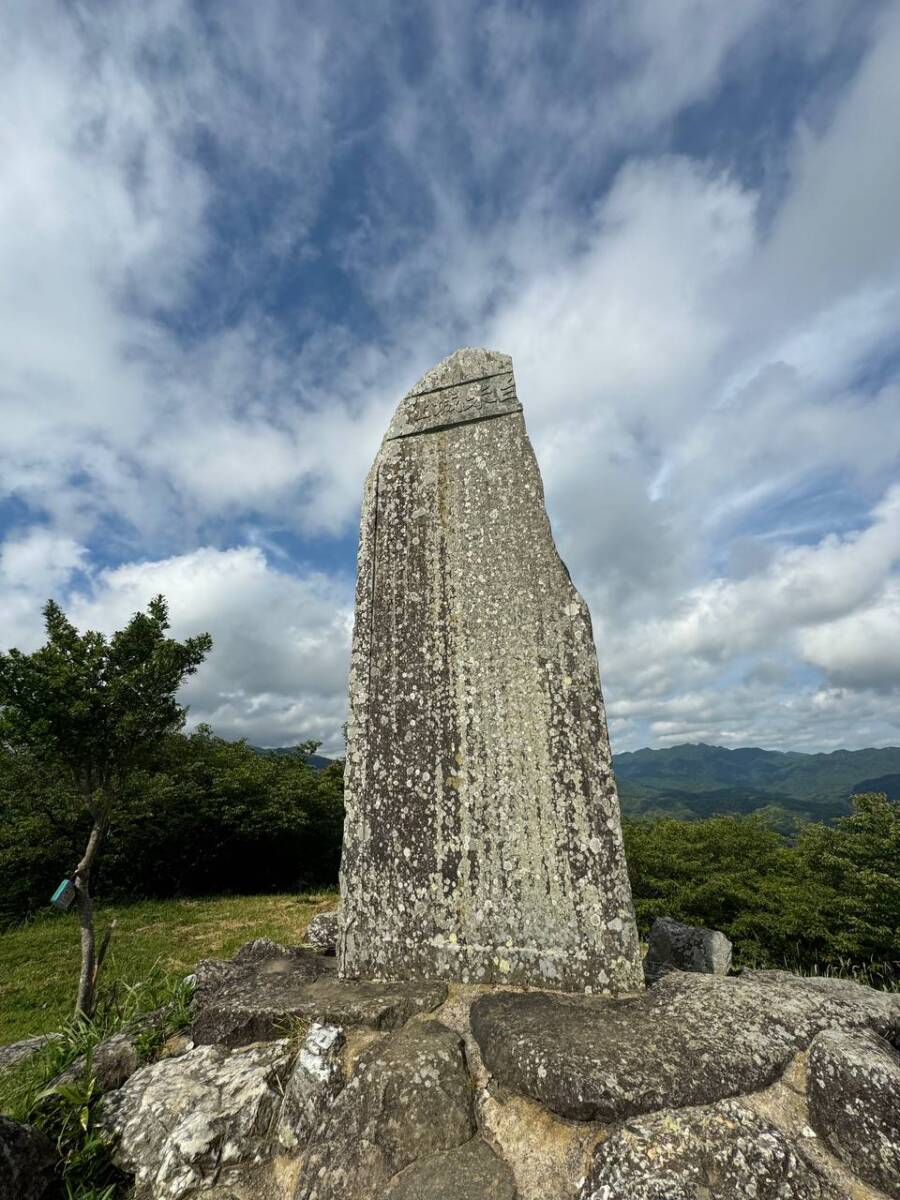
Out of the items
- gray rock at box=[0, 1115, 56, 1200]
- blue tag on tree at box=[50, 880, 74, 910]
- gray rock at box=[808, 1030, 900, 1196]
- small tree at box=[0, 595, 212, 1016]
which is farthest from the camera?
small tree at box=[0, 595, 212, 1016]

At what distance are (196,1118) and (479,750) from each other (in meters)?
2.46

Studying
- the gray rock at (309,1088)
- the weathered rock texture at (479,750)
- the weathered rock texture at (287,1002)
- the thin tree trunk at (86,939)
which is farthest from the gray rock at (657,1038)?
the thin tree trunk at (86,939)

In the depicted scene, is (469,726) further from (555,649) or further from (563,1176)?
(563,1176)

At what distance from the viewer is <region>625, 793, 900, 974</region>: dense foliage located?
11391 mm

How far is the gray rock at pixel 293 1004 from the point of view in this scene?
3.29 meters

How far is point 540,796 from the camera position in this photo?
3803 millimetres

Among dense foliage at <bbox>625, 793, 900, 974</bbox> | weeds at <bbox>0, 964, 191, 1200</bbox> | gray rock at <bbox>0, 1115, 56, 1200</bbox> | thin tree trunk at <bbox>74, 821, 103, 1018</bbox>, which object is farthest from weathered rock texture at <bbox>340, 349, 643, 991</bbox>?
dense foliage at <bbox>625, 793, 900, 974</bbox>

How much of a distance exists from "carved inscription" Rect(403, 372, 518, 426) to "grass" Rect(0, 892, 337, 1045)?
8.28m

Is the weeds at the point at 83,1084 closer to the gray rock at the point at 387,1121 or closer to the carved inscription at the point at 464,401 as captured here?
the gray rock at the point at 387,1121

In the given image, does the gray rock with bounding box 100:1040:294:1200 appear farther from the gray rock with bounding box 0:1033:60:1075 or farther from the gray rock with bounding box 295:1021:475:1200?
the gray rock with bounding box 0:1033:60:1075

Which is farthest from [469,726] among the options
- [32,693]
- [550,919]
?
[32,693]

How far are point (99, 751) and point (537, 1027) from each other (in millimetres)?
9541

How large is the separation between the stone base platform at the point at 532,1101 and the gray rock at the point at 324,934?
1.84 metres

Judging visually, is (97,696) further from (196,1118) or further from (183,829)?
(183,829)
